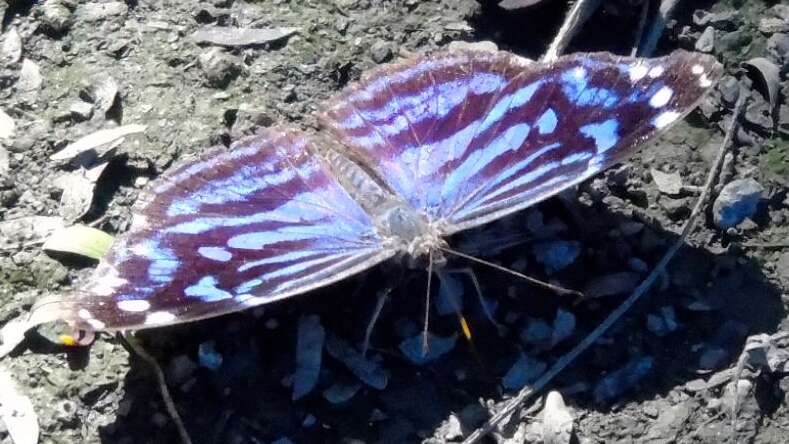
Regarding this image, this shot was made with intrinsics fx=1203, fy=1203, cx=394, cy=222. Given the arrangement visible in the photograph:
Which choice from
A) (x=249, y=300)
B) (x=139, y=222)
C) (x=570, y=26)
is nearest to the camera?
(x=249, y=300)

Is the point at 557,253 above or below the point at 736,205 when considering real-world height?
below

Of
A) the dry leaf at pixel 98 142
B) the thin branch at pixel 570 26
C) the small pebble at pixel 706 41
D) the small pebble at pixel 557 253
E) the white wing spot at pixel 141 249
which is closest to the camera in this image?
the white wing spot at pixel 141 249

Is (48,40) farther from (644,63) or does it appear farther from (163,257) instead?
(644,63)

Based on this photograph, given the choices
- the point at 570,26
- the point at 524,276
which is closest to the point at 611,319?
the point at 524,276

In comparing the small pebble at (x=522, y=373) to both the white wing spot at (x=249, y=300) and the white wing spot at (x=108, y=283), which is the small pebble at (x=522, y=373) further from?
the white wing spot at (x=108, y=283)

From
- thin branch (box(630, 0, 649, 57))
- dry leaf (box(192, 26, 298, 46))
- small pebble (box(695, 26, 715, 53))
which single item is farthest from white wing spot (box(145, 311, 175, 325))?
small pebble (box(695, 26, 715, 53))

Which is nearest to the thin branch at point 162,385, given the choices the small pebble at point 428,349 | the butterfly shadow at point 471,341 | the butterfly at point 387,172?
the butterfly shadow at point 471,341

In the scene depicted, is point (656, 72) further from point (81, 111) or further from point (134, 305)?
point (81, 111)
